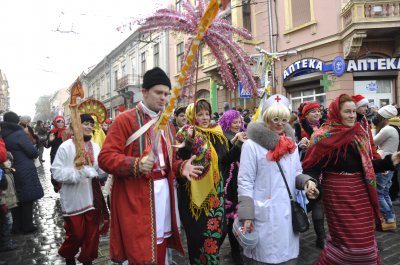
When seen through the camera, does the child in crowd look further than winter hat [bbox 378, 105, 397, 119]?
No

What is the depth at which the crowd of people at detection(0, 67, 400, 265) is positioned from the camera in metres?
2.49

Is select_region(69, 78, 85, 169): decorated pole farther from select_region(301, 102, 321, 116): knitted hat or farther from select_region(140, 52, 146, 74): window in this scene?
select_region(140, 52, 146, 74): window

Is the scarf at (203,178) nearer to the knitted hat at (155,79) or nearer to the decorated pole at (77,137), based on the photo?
the knitted hat at (155,79)

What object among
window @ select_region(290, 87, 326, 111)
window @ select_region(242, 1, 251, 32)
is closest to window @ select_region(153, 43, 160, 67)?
window @ select_region(242, 1, 251, 32)

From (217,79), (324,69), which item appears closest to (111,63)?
(217,79)

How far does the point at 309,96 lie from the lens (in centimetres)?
1396

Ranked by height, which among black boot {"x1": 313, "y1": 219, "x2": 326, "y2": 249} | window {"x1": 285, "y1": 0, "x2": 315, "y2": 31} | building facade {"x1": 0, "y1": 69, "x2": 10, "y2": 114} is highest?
building facade {"x1": 0, "y1": 69, "x2": 10, "y2": 114}

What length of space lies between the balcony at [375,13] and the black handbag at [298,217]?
34.1 feet

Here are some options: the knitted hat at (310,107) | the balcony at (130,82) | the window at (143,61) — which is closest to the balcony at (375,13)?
the knitted hat at (310,107)

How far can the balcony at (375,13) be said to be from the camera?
11.4 metres

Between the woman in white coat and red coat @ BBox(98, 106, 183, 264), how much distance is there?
73cm

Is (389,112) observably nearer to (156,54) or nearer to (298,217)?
(298,217)

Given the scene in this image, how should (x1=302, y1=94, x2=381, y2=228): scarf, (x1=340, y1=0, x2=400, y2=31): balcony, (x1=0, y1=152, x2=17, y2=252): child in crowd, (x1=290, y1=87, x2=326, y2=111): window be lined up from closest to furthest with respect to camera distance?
1. (x1=302, y1=94, x2=381, y2=228): scarf
2. (x1=0, y1=152, x2=17, y2=252): child in crowd
3. (x1=340, y1=0, x2=400, y2=31): balcony
4. (x1=290, y1=87, x2=326, y2=111): window

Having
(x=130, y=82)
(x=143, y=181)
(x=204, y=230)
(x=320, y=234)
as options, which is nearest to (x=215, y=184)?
(x=204, y=230)
